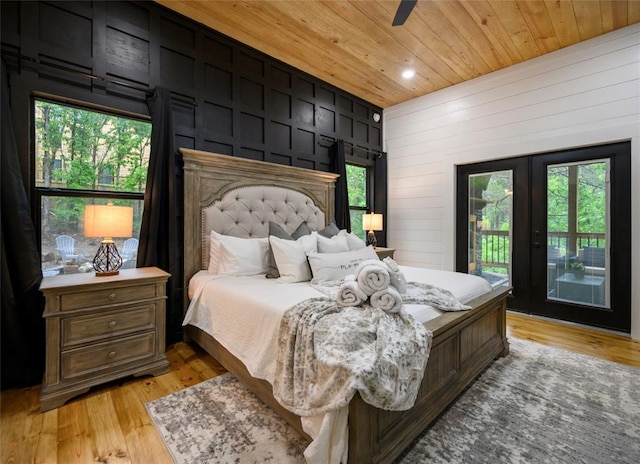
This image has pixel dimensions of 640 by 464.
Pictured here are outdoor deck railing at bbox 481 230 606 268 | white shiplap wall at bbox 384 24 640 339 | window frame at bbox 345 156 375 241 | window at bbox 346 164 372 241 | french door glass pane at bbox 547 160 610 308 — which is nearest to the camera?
white shiplap wall at bbox 384 24 640 339

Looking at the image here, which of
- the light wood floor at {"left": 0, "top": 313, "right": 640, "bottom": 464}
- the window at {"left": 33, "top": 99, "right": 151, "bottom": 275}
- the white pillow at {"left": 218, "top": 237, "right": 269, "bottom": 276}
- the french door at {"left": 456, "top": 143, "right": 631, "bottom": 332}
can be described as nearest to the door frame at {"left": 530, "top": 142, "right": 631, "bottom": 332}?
the french door at {"left": 456, "top": 143, "right": 631, "bottom": 332}

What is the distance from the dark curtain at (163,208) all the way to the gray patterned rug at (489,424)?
98 cm

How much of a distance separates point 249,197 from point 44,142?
1661 millimetres

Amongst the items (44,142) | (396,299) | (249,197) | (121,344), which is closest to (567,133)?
(396,299)

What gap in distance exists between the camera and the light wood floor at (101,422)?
56.5 inches

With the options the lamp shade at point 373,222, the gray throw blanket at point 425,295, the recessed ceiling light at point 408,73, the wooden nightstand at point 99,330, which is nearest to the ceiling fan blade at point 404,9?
the recessed ceiling light at point 408,73

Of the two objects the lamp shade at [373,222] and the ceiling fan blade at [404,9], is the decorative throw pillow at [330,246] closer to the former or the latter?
the lamp shade at [373,222]

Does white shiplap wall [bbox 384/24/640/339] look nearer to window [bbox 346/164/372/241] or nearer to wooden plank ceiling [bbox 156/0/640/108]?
wooden plank ceiling [bbox 156/0/640/108]

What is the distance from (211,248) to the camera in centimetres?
275

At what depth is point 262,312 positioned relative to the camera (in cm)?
170

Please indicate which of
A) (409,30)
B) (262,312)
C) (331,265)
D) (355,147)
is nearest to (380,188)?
(355,147)

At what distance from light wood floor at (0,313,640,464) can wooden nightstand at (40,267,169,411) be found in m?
0.10

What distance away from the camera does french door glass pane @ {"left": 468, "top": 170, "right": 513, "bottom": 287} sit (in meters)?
3.80

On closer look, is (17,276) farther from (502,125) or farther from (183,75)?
(502,125)
